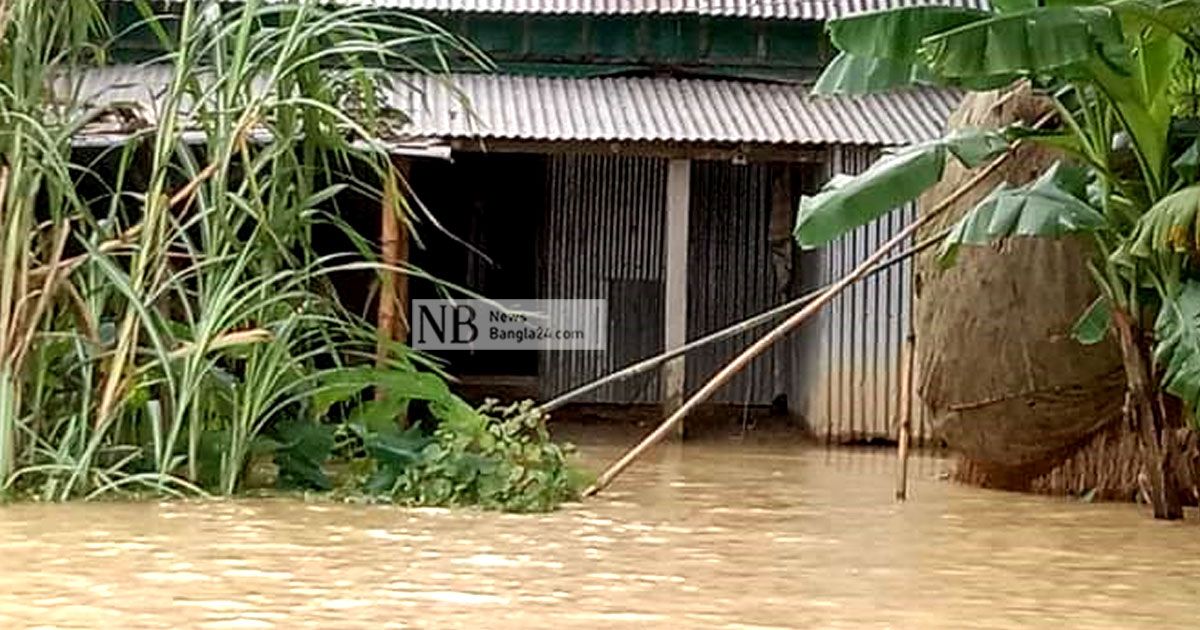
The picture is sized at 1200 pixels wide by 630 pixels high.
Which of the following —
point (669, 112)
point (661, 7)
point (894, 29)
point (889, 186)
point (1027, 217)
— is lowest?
point (1027, 217)

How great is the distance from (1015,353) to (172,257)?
3.54m

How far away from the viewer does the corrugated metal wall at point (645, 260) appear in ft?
44.0

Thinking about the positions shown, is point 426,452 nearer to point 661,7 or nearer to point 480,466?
point 480,466

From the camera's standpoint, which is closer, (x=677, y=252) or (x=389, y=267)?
(x=389, y=267)

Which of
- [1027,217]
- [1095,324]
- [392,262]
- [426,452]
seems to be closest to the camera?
[1027,217]

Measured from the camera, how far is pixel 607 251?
1345 cm

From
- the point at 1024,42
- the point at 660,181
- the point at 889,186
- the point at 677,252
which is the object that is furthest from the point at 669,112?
the point at 1024,42

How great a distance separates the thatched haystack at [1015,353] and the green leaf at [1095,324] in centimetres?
44

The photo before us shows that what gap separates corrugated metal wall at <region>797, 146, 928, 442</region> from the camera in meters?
11.5

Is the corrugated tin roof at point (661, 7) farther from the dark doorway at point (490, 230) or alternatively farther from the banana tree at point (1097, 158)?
the banana tree at point (1097, 158)

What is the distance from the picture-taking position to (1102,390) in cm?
746

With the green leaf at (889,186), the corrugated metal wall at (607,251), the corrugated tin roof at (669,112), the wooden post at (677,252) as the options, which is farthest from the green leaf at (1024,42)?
the corrugated metal wall at (607,251)

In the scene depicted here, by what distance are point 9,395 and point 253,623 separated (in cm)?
261

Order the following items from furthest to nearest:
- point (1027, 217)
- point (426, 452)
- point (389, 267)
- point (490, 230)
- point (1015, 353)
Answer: point (490, 230), point (1015, 353), point (426, 452), point (1027, 217), point (389, 267)
